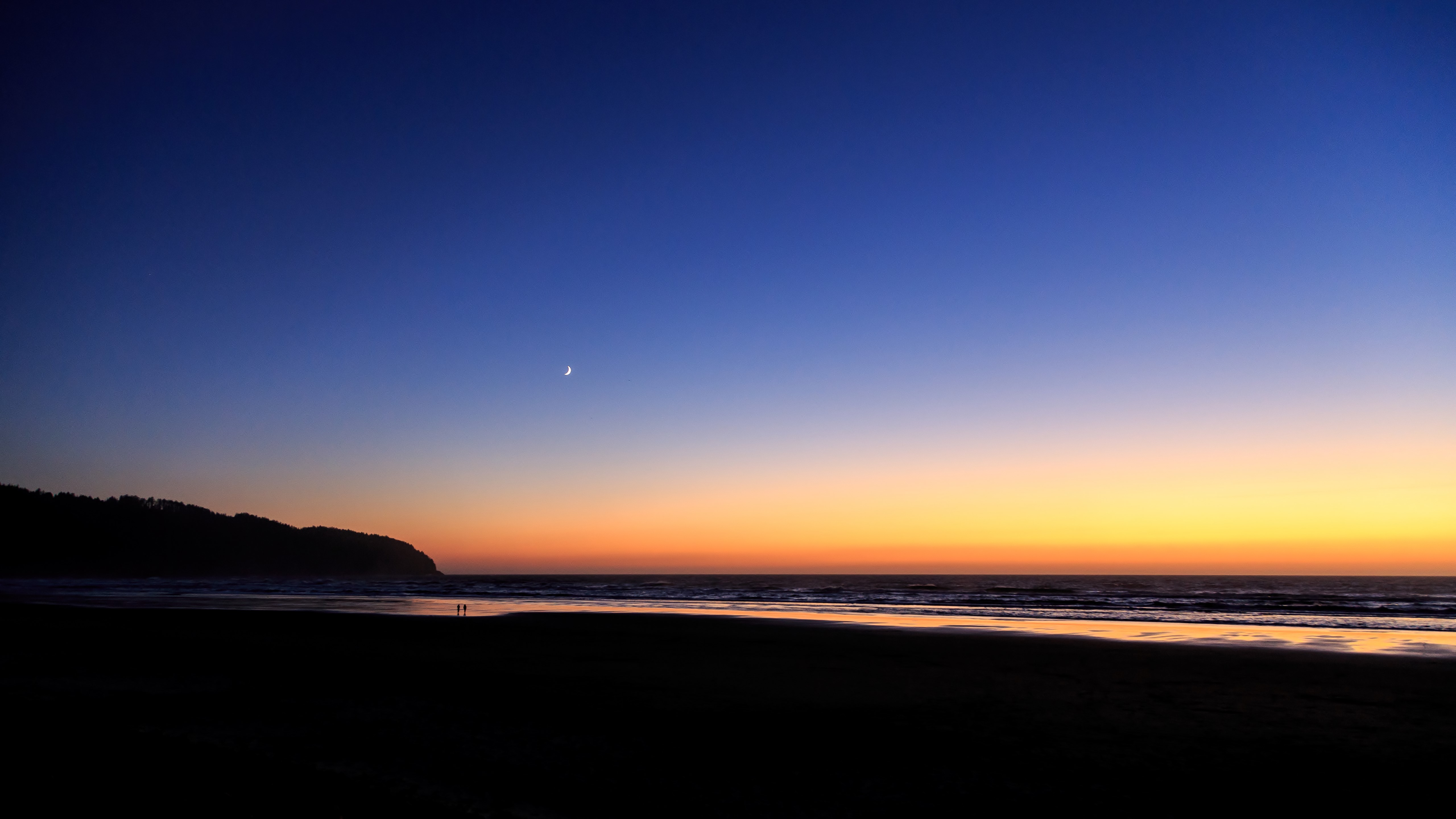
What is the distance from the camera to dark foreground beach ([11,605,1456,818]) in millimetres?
5906

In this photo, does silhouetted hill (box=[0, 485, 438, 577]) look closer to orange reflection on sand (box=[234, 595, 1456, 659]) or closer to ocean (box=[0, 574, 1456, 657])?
ocean (box=[0, 574, 1456, 657])

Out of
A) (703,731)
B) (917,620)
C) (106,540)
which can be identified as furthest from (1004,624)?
(106,540)

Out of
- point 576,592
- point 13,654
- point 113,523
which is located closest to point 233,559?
point 113,523

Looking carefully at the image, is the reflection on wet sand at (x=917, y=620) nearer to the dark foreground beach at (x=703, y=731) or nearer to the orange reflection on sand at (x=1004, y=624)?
the orange reflection on sand at (x=1004, y=624)

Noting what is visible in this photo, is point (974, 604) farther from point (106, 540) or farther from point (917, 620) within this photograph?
point (106, 540)

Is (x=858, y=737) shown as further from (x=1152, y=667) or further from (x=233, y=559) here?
(x=233, y=559)

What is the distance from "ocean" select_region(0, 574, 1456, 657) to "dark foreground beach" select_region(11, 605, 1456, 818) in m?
8.95

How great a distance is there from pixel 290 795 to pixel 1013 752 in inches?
268

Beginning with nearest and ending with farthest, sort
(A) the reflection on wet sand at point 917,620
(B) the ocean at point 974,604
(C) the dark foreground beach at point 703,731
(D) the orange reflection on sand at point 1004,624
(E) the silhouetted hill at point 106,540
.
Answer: (C) the dark foreground beach at point 703,731, (D) the orange reflection on sand at point 1004,624, (A) the reflection on wet sand at point 917,620, (B) the ocean at point 974,604, (E) the silhouetted hill at point 106,540

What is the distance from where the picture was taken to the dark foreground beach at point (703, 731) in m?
5.91

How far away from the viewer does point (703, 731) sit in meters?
8.43

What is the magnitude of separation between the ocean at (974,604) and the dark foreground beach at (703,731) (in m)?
8.95

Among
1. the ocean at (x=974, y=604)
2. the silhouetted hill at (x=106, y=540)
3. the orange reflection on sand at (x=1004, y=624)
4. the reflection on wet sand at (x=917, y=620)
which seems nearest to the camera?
the orange reflection on sand at (x=1004, y=624)

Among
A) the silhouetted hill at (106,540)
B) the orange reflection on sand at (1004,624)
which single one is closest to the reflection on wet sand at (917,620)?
the orange reflection on sand at (1004,624)
